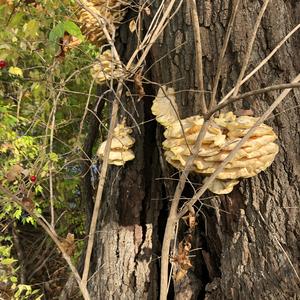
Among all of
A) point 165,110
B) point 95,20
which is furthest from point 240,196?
point 95,20

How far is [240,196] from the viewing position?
145cm

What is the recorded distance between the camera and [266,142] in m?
1.35

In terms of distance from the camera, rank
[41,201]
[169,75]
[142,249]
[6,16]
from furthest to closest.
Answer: [41,201] < [6,16] < [142,249] < [169,75]

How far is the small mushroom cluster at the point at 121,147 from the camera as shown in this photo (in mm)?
1749

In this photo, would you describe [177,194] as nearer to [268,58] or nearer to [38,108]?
[268,58]

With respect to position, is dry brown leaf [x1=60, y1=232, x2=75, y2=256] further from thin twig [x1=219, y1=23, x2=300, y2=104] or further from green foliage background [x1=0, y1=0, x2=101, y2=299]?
thin twig [x1=219, y1=23, x2=300, y2=104]

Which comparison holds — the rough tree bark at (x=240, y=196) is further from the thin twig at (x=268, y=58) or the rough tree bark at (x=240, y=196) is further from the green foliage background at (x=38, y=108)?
the green foliage background at (x=38, y=108)

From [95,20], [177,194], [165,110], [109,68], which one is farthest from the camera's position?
[95,20]

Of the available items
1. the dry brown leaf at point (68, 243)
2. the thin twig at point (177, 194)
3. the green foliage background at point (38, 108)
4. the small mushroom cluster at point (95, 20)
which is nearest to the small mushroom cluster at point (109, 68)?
the green foliage background at point (38, 108)

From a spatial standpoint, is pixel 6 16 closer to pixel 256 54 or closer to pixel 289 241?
pixel 256 54

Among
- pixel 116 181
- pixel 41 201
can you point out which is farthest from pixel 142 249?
pixel 41 201

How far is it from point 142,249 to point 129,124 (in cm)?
50

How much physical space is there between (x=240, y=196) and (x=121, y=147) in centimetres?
52

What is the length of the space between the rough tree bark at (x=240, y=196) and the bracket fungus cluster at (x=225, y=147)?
68mm
